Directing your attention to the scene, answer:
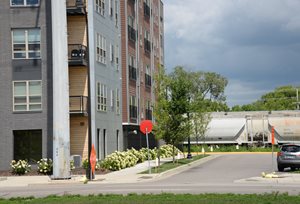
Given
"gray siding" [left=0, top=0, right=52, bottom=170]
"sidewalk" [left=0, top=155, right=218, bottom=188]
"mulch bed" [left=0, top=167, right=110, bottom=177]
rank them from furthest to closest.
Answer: "gray siding" [left=0, top=0, right=52, bottom=170] < "mulch bed" [left=0, top=167, right=110, bottom=177] < "sidewalk" [left=0, top=155, right=218, bottom=188]

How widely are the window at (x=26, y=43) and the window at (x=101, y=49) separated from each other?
15.7 feet

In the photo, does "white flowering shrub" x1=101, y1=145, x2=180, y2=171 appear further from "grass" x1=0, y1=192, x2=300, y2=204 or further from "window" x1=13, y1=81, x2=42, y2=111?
"grass" x1=0, y1=192, x2=300, y2=204

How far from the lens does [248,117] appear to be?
6525 centimetres

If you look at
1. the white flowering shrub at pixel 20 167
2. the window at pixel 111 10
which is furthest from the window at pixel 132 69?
the white flowering shrub at pixel 20 167

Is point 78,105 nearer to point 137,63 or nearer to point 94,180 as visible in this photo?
point 94,180

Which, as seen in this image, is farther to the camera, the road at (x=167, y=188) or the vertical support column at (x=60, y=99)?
the vertical support column at (x=60, y=99)

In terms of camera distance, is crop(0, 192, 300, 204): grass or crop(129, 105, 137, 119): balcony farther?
crop(129, 105, 137, 119): balcony

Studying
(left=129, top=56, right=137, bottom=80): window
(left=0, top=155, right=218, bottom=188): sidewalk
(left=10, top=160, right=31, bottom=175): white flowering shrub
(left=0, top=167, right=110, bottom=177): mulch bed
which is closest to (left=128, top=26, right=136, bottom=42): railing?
(left=129, top=56, right=137, bottom=80): window

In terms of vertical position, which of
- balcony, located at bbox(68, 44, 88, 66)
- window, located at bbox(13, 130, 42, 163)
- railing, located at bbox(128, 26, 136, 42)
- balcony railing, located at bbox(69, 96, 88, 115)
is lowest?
window, located at bbox(13, 130, 42, 163)

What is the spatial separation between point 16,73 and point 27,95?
5.23ft

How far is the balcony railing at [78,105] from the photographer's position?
36025mm

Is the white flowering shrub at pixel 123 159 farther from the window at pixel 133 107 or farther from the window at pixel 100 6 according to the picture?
the window at pixel 100 6

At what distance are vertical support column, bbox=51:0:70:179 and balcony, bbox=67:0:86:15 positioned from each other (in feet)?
14.3

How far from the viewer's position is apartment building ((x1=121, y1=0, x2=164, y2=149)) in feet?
155
